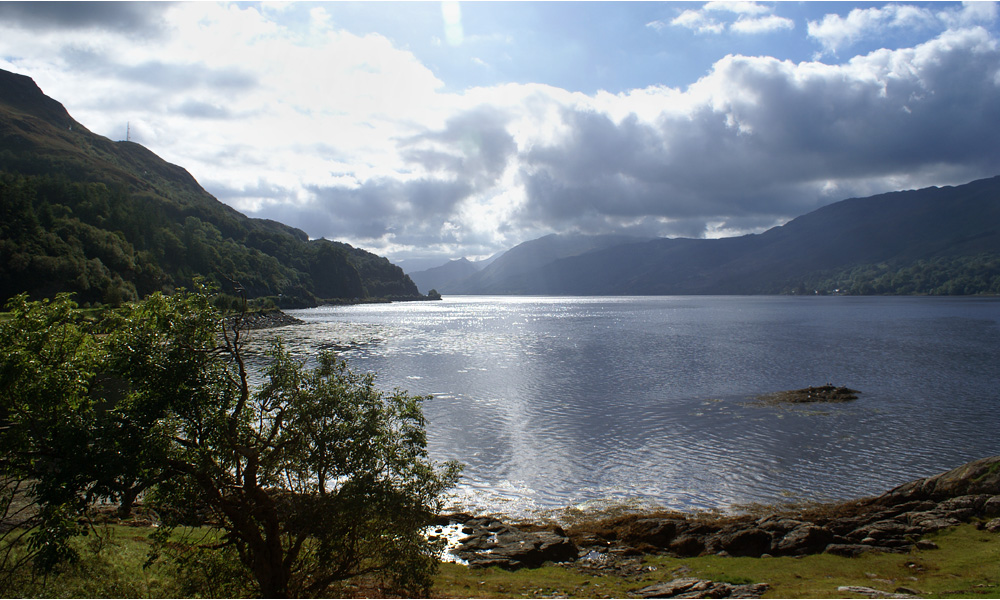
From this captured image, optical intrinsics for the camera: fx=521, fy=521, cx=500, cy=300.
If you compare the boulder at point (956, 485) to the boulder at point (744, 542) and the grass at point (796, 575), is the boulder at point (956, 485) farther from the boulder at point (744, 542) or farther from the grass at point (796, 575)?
the boulder at point (744, 542)

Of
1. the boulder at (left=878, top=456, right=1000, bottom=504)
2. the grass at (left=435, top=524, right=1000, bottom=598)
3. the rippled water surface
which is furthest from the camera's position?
the rippled water surface

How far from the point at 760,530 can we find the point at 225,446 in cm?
2263

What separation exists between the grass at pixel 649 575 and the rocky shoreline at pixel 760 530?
29.9 inches

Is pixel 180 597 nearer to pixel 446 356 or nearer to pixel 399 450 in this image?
pixel 399 450

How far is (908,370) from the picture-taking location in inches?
2904

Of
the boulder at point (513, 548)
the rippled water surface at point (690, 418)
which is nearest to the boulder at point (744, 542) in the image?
the rippled water surface at point (690, 418)

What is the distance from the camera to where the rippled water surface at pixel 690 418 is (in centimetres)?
3275

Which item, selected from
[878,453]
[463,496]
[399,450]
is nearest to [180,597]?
[399,450]

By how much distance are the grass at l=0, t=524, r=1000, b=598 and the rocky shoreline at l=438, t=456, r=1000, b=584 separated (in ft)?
2.49

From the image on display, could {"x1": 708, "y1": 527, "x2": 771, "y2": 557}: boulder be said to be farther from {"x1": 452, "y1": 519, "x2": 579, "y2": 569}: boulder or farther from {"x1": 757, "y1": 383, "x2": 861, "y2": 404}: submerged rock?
{"x1": 757, "y1": 383, "x2": 861, "y2": 404}: submerged rock

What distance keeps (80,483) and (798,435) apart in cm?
4608

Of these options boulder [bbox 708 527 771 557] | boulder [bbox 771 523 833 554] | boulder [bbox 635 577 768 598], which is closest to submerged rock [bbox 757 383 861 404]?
boulder [bbox 771 523 833 554]

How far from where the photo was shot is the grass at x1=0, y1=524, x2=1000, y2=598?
16.2 meters

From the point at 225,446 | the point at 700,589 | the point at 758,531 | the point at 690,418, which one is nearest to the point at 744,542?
the point at 758,531
